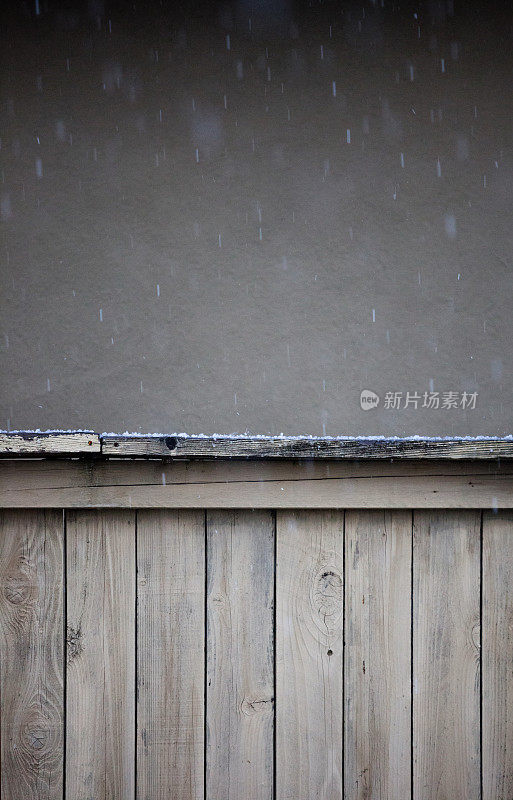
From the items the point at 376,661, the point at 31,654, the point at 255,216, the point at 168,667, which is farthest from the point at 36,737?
the point at 255,216

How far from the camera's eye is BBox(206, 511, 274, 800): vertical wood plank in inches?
34.1

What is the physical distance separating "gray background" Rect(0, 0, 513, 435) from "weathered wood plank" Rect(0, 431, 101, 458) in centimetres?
136

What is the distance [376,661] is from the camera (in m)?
0.88

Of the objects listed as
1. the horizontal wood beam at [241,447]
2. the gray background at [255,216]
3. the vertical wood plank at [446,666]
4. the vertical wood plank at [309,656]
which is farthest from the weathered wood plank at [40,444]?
the gray background at [255,216]

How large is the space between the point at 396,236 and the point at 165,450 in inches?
69.1

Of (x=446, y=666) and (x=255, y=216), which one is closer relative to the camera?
(x=446, y=666)

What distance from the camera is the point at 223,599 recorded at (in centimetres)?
87

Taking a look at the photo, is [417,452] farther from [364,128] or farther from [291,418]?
[364,128]

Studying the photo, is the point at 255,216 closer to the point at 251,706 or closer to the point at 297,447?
the point at 297,447

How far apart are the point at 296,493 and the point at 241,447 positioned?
0.12 m

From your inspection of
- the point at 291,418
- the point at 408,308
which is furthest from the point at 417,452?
the point at 408,308

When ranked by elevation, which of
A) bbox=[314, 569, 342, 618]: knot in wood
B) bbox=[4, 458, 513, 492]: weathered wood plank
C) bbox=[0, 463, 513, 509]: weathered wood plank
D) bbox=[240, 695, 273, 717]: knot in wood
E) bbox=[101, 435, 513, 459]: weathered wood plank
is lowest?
bbox=[240, 695, 273, 717]: knot in wood

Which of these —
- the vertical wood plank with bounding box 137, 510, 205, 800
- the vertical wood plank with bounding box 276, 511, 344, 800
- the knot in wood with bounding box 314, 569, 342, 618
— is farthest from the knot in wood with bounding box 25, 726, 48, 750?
the knot in wood with bounding box 314, 569, 342, 618

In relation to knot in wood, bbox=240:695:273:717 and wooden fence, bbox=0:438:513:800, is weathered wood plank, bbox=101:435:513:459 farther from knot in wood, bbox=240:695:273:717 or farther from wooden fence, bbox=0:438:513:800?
knot in wood, bbox=240:695:273:717
